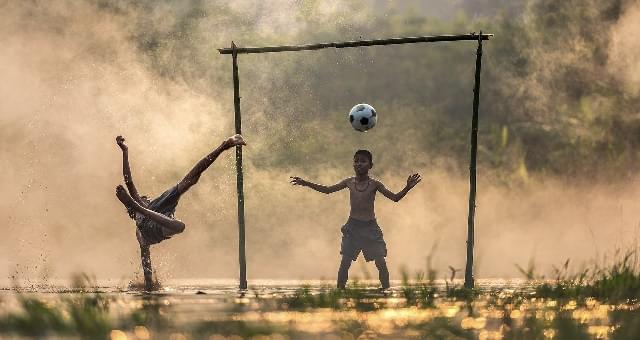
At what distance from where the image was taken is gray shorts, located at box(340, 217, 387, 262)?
957cm

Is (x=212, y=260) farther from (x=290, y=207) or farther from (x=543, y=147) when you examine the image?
(x=543, y=147)

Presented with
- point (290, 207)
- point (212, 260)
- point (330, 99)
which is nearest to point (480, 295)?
point (212, 260)

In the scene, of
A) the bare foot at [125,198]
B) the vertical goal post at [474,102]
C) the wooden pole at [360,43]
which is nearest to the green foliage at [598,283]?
the vertical goal post at [474,102]

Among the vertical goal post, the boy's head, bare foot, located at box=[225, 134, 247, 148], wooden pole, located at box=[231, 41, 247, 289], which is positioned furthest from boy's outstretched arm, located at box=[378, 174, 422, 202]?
bare foot, located at box=[225, 134, 247, 148]

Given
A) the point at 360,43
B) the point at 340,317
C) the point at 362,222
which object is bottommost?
the point at 340,317

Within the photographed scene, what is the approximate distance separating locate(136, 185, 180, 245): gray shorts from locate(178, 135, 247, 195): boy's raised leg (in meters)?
0.12

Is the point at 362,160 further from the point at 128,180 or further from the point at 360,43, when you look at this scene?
the point at 128,180

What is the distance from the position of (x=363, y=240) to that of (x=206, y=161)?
2337 millimetres

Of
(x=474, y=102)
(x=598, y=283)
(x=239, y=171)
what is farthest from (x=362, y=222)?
(x=598, y=283)

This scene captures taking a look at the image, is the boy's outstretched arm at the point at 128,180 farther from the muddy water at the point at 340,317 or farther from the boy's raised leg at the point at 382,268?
the boy's raised leg at the point at 382,268

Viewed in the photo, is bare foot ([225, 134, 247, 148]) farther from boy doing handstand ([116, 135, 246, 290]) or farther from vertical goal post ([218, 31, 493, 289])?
vertical goal post ([218, 31, 493, 289])

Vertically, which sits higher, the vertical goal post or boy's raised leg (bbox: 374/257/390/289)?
the vertical goal post

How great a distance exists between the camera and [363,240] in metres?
9.62

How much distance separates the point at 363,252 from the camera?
9672 mm
